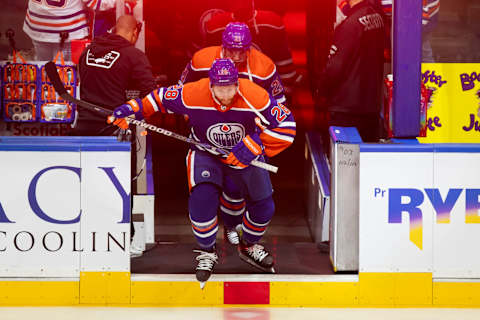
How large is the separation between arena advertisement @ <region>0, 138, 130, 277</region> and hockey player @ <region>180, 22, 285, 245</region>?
97 cm

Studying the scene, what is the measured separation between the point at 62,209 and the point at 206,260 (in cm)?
96

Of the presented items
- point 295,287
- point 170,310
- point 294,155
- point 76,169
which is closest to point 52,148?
point 76,169

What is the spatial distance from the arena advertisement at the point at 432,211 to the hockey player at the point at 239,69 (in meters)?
1.18

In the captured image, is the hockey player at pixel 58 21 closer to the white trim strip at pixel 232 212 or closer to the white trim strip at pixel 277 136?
the white trim strip at pixel 232 212

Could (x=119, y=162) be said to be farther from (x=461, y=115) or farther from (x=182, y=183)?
(x=182, y=183)

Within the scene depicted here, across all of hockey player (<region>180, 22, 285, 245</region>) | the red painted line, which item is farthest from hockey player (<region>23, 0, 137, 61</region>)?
the red painted line

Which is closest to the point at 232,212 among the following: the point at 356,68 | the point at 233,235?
the point at 233,235

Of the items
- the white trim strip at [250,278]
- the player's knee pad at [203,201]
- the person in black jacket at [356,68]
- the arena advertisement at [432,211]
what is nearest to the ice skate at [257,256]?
the white trim strip at [250,278]

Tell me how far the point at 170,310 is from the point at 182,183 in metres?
4.35

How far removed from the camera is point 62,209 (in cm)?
604

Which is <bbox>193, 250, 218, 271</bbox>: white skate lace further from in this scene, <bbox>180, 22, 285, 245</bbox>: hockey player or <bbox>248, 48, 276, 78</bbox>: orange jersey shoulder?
<bbox>248, 48, 276, 78</bbox>: orange jersey shoulder

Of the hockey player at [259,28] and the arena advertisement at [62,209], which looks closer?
the arena advertisement at [62,209]

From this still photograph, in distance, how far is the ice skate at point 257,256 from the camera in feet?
20.6

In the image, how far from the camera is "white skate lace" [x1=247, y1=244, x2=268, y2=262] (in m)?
6.31
